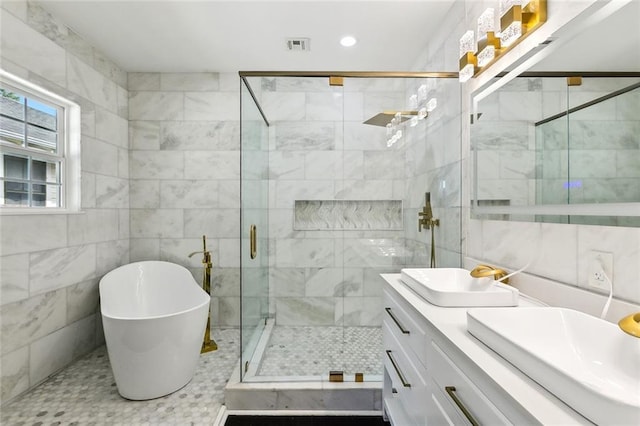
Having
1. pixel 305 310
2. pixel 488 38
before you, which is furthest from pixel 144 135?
pixel 488 38

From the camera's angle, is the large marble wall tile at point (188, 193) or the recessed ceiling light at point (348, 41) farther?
the large marble wall tile at point (188, 193)

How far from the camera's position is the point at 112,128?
2.93 meters

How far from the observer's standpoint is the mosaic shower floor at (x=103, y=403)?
1854 mm

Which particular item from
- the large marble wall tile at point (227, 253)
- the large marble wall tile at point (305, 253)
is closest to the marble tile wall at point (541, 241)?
the large marble wall tile at point (305, 253)

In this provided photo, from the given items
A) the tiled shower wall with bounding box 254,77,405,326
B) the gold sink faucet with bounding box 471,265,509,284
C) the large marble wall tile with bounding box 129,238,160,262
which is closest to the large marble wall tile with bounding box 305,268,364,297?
the tiled shower wall with bounding box 254,77,405,326

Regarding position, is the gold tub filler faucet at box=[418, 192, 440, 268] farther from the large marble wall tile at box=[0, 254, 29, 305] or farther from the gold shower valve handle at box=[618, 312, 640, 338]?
the large marble wall tile at box=[0, 254, 29, 305]

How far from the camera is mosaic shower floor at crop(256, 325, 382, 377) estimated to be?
2.10 meters

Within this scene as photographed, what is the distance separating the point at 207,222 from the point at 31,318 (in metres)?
1.49

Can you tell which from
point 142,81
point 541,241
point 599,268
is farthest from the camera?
point 142,81

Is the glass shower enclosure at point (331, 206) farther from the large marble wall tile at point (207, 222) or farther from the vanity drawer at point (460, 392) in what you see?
the vanity drawer at point (460, 392)

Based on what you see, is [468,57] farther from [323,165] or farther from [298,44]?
[298,44]

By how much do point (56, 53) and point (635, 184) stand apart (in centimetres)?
340

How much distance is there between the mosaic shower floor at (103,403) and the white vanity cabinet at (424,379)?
1.16 metres

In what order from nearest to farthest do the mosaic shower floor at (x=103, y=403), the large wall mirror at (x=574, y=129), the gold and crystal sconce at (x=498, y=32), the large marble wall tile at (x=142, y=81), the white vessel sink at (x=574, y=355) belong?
the white vessel sink at (x=574, y=355) < the large wall mirror at (x=574, y=129) < the gold and crystal sconce at (x=498, y=32) < the mosaic shower floor at (x=103, y=403) < the large marble wall tile at (x=142, y=81)
